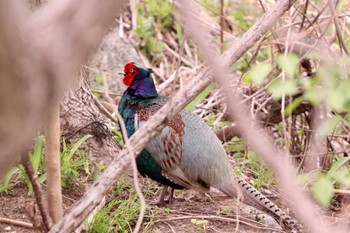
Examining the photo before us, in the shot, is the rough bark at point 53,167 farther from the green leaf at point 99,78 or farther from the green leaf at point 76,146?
the green leaf at point 99,78

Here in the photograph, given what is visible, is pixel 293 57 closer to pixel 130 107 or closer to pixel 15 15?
pixel 15 15

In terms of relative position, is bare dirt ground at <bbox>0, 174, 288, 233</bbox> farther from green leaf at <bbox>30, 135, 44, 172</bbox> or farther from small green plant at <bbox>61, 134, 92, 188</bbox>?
green leaf at <bbox>30, 135, 44, 172</bbox>

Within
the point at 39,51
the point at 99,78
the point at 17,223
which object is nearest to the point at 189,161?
the point at 17,223

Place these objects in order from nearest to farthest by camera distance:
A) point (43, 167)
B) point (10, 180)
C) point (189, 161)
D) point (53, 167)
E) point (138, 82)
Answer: point (53, 167) → point (10, 180) → point (43, 167) → point (189, 161) → point (138, 82)

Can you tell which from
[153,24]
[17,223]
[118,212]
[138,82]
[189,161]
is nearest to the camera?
[17,223]

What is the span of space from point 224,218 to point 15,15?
312 cm

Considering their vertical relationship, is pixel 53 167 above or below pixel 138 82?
below

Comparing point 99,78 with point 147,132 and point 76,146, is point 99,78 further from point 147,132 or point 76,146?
point 147,132

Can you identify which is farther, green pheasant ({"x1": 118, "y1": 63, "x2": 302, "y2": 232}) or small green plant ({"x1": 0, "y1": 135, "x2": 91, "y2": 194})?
green pheasant ({"x1": 118, "y1": 63, "x2": 302, "y2": 232})

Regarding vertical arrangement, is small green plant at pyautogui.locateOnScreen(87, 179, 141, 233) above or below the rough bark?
below

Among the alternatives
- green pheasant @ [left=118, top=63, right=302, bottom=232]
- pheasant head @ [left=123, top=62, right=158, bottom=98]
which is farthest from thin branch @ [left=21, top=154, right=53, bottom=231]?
pheasant head @ [left=123, top=62, right=158, bottom=98]

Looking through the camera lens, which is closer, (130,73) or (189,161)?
(189,161)

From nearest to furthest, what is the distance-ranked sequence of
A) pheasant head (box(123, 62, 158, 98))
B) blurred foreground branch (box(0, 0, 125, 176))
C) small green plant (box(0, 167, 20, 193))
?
blurred foreground branch (box(0, 0, 125, 176)) → small green plant (box(0, 167, 20, 193)) → pheasant head (box(123, 62, 158, 98))

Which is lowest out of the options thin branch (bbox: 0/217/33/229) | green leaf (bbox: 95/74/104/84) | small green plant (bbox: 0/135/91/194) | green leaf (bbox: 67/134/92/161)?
thin branch (bbox: 0/217/33/229)
